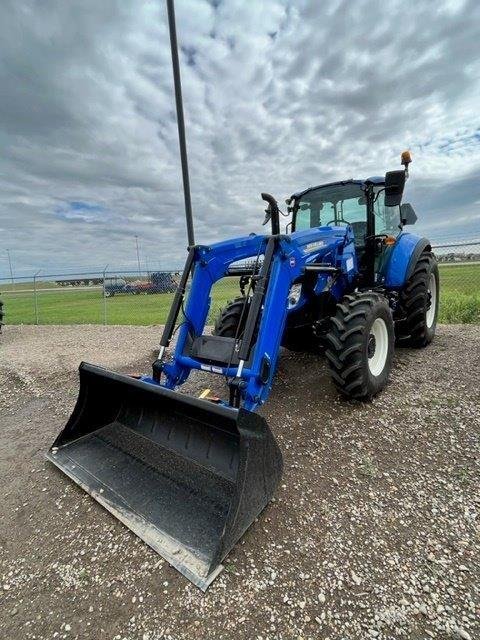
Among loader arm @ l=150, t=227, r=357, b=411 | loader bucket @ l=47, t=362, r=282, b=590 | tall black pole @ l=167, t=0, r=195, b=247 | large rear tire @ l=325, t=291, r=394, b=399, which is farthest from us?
tall black pole @ l=167, t=0, r=195, b=247

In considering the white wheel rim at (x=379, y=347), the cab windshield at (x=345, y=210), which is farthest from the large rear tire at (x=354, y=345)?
the cab windshield at (x=345, y=210)

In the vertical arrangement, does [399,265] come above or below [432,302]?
above

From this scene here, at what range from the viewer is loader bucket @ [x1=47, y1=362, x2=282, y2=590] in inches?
87.0

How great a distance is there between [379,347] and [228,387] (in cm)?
A: 195

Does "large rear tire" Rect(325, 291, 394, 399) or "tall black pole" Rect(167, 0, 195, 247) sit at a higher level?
"tall black pole" Rect(167, 0, 195, 247)

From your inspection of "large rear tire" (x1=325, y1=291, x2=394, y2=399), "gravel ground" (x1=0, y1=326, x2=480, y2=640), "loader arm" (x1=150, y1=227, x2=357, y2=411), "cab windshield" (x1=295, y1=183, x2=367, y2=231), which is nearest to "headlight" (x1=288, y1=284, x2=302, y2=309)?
"loader arm" (x1=150, y1=227, x2=357, y2=411)

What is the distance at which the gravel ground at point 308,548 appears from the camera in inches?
72.0

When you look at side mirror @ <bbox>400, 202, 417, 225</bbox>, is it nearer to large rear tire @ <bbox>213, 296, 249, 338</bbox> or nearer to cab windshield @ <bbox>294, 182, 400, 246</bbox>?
cab windshield @ <bbox>294, 182, 400, 246</bbox>

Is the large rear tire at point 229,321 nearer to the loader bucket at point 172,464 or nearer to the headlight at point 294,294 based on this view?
the headlight at point 294,294

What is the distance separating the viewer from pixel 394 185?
14.5ft

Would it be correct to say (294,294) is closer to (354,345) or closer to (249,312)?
(354,345)

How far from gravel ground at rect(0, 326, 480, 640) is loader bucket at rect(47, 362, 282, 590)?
0.13m

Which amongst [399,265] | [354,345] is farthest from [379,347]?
[399,265]

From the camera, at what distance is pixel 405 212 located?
5.93 metres
